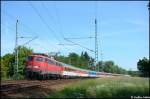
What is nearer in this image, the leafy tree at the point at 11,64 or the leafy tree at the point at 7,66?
the leafy tree at the point at 7,66

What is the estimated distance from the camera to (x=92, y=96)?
1791 cm

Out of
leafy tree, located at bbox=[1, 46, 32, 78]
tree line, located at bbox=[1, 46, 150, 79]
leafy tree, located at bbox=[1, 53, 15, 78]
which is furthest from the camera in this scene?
leafy tree, located at bbox=[1, 46, 32, 78]

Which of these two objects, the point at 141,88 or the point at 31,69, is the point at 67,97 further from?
the point at 31,69

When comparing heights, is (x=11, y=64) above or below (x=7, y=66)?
above

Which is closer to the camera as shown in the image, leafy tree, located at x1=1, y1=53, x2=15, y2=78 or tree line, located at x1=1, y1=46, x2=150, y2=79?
tree line, located at x1=1, y1=46, x2=150, y2=79

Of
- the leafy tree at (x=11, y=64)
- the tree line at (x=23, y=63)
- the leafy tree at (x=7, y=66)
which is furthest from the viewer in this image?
the leafy tree at (x=11, y=64)

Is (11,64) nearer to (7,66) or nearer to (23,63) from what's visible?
(7,66)

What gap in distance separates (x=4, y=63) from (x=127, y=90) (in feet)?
210

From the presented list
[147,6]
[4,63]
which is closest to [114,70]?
[4,63]

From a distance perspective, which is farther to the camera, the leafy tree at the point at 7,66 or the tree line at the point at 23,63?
the leafy tree at the point at 7,66

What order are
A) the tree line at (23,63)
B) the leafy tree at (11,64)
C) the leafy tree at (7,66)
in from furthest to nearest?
the leafy tree at (11,64)
the leafy tree at (7,66)
the tree line at (23,63)

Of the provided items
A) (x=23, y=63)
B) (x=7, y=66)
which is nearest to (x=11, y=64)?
(x=7, y=66)

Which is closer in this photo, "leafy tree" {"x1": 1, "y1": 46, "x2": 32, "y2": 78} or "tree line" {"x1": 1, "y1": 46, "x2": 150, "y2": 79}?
"tree line" {"x1": 1, "y1": 46, "x2": 150, "y2": 79}

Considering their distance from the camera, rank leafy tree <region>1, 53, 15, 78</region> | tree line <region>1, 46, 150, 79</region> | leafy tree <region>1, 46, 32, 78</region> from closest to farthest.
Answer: tree line <region>1, 46, 150, 79</region>
leafy tree <region>1, 53, 15, 78</region>
leafy tree <region>1, 46, 32, 78</region>
